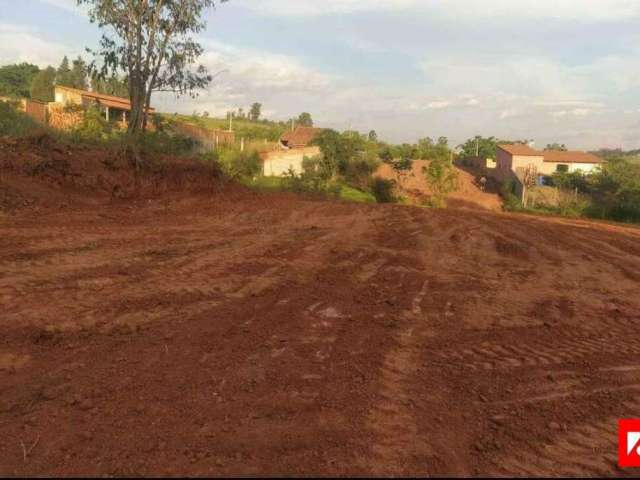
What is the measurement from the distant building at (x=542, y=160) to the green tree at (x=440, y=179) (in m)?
16.9

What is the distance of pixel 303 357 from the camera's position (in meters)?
4.37

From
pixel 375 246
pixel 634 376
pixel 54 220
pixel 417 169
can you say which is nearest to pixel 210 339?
pixel 634 376

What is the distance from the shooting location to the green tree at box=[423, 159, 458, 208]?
938 inches

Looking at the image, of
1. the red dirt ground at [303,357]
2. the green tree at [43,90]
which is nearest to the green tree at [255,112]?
the green tree at [43,90]

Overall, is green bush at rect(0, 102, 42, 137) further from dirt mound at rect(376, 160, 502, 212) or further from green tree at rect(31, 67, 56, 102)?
green tree at rect(31, 67, 56, 102)

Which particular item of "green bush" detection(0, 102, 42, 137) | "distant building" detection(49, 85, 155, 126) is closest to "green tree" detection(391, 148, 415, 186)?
"green bush" detection(0, 102, 42, 137)

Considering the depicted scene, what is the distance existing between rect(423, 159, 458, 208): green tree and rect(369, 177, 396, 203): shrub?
79.7 inches

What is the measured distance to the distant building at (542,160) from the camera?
43.4 meters

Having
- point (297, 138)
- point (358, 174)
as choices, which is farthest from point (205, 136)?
point (297, 138)

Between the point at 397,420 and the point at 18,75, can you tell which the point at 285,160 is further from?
the point at 18,75

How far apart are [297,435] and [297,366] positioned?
99cm

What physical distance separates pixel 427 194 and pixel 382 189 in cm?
221

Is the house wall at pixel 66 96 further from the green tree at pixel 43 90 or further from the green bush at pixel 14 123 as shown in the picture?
the green bush at pixel 14 123

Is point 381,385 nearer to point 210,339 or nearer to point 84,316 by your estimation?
point 210,339
